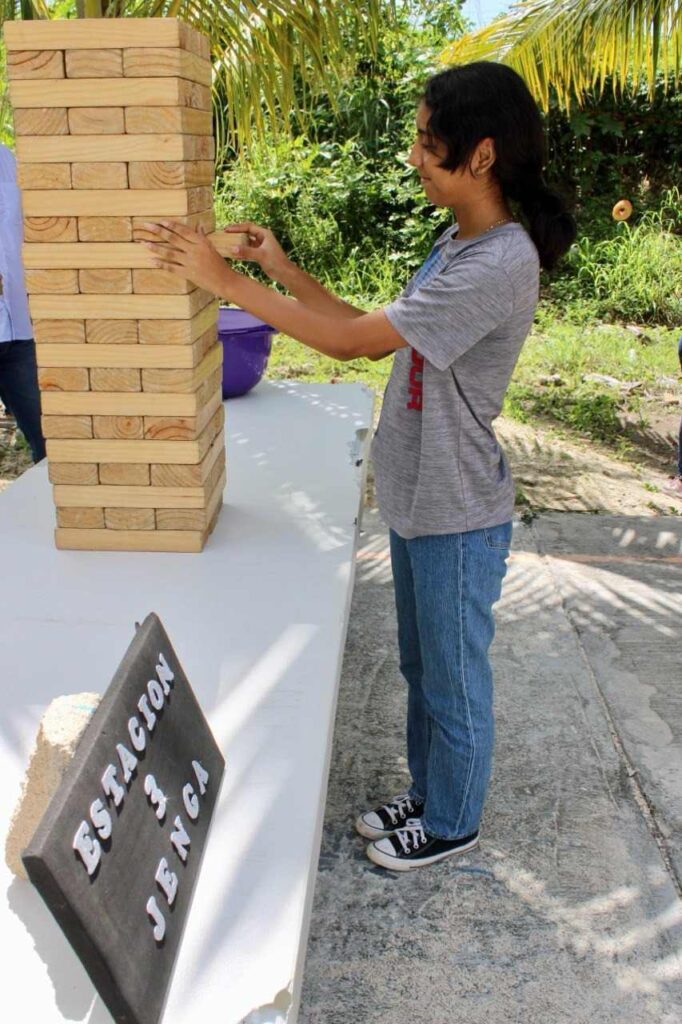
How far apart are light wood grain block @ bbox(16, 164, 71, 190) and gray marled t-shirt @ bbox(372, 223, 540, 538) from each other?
78 centimetres

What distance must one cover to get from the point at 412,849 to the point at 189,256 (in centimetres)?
134

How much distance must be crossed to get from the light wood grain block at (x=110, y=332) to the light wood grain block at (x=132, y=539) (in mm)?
461

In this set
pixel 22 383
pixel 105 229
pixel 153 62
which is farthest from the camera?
pixel 22 383

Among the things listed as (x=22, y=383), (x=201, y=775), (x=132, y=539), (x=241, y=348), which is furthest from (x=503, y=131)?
(x=22, y=383)

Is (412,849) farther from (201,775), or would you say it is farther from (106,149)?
(106,149)

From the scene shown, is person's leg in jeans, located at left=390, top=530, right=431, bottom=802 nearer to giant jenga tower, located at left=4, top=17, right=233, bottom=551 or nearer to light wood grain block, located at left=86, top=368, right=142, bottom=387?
giant jenga tower, located at left=4, top=17, right=233, bottom=551

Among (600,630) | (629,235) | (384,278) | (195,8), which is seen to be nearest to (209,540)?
(600,630)

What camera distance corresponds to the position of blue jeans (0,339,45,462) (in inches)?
137

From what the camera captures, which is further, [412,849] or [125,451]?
[125,451]

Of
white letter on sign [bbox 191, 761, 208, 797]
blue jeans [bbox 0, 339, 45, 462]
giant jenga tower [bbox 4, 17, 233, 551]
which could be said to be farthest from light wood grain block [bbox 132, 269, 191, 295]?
blue jeans [bbox 0, 339, 45, 462]

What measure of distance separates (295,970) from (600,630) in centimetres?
225

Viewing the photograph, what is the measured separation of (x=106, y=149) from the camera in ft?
6.56

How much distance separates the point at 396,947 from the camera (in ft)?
6.31

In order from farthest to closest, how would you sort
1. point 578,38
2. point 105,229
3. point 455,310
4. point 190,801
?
point 578,38 < point 105,229 < point 455,310 < point 190,801
